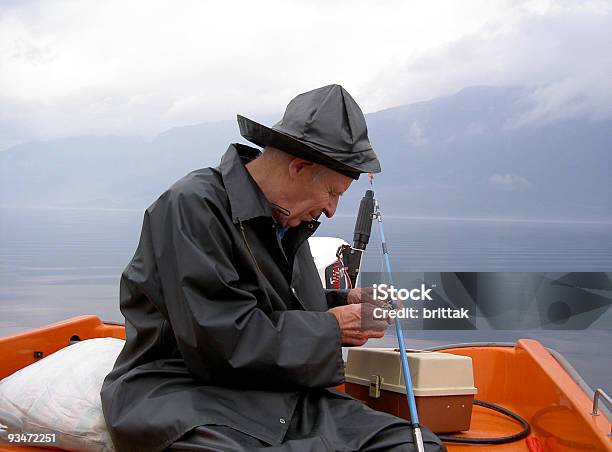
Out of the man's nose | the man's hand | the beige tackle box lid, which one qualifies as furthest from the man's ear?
the beige tackle box lid

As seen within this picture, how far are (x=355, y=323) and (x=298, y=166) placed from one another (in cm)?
33

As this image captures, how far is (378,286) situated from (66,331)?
3.89 feet

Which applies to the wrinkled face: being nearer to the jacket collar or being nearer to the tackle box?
the jacket collar

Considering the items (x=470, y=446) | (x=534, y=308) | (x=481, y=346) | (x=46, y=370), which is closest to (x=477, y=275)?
(x=534, y=308)

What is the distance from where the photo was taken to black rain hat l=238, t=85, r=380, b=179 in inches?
52.6

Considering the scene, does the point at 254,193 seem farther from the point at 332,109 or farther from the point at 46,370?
the point at 46,370

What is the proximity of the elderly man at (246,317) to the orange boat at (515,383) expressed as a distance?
472 mm

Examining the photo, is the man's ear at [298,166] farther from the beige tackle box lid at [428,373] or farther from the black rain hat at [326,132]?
the beige tackle box lid at [428,373]

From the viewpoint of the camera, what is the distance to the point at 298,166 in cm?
139

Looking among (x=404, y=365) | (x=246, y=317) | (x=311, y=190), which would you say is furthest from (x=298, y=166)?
(x=404, y=365)

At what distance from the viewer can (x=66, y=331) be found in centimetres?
233

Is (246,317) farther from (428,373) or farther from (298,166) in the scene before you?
(428,373)

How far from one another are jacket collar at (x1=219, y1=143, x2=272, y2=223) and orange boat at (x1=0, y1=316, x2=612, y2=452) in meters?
0.79

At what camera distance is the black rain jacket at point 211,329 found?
1252mm
